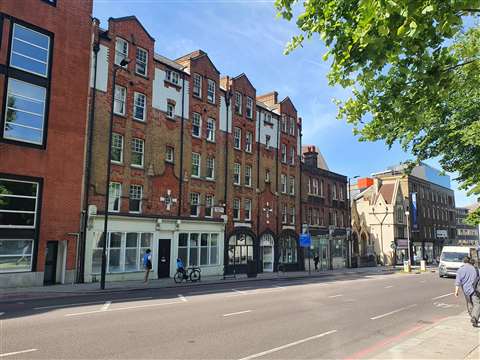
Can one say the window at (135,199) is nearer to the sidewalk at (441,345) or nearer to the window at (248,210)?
the window at (248,210)

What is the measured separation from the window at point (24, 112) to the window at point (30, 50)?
1.00 m

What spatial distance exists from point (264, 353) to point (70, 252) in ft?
60.2

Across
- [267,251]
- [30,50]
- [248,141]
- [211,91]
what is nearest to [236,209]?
[267,251]

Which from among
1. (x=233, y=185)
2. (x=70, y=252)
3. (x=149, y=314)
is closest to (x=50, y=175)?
(x=70, y=252)

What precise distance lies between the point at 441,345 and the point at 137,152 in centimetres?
2335

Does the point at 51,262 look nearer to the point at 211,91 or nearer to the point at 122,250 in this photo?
the point at 122,250

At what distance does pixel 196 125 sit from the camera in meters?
33.1

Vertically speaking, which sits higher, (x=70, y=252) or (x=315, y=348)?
(x=70, y=252)

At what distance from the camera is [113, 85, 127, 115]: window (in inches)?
1067

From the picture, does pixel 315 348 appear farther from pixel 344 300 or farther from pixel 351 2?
pixel 344 300

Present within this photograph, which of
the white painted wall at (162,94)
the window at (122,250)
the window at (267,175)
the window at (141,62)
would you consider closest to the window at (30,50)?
the window at (141,62)

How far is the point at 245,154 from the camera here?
38.0 m

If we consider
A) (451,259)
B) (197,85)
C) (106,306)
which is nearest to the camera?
(106,306)

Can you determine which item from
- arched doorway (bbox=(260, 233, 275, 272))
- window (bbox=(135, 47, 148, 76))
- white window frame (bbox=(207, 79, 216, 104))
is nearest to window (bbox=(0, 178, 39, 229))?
window (bbox=(135, 47, 148, 76))
